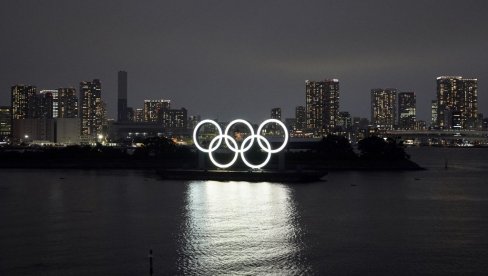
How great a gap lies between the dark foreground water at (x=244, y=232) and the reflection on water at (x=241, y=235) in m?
0.03

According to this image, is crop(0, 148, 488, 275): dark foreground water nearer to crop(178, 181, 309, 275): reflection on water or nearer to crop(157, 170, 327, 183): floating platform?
crop(178, 181, 309, 275): reflection on water

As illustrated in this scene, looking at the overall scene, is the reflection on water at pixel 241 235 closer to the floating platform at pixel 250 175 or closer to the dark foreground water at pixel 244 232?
the dark foreground water at pixel 244 232

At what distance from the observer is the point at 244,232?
72.7 feet

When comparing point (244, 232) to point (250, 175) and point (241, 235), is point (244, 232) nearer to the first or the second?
point (241, 235)

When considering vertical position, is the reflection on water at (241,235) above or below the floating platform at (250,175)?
below

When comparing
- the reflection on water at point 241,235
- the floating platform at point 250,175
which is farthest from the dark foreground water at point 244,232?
→ the floating platform at point 250,175

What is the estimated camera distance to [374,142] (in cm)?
7225

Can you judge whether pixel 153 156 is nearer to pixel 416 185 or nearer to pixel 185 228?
pixel 416 185

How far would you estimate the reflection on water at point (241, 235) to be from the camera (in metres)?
16.8

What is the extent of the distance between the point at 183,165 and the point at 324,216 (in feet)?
137

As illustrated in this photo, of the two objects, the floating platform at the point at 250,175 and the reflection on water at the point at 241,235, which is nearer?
the reflection on water at the point at 241,235

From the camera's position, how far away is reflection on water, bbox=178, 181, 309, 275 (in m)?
16.8

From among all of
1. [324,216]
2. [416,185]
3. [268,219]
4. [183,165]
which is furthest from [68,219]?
[183,165]

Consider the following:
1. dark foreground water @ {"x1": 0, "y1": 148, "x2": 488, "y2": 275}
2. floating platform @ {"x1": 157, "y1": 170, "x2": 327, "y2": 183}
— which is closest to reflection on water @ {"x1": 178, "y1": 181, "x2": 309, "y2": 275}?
dark foreground water @ {"x1": 0, "y1": 148, "x2": 488, "y2": 275}
